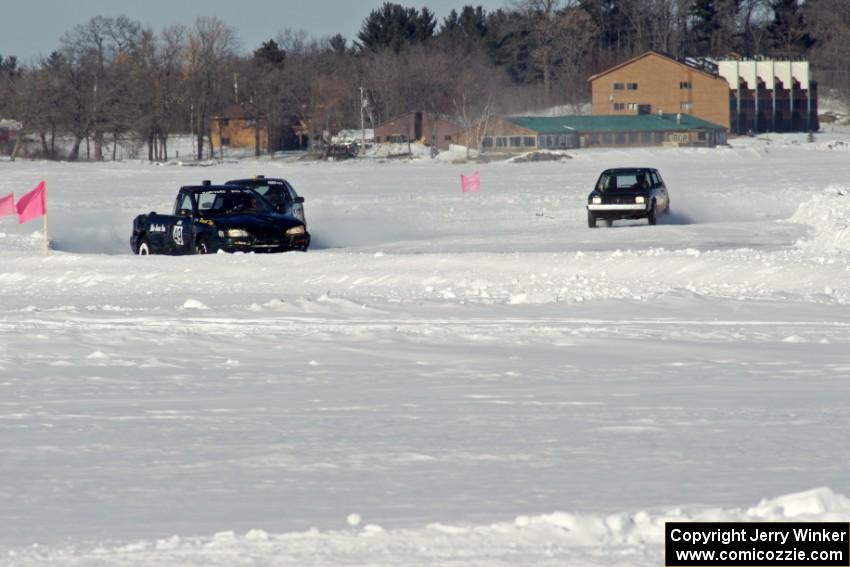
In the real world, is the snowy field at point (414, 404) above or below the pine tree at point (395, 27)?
below

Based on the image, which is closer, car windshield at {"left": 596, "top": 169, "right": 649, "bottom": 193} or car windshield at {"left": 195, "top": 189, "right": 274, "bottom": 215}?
car windshield at {"left": 195, "top": 189, "right": 274, "bottom": 215}

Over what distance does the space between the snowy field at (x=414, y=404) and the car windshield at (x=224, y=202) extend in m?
1.95

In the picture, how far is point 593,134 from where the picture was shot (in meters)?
104

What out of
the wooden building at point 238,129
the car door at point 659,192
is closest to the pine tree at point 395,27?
the wooden building at point 238,129

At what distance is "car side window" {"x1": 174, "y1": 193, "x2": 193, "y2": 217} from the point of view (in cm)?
2294

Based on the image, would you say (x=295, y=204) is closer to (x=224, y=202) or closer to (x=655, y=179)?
(x=224, y=202)

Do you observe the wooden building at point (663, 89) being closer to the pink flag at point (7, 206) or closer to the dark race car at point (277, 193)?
the dark race car at point (277, 193)

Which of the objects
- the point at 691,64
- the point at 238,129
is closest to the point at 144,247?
the point at 238,129

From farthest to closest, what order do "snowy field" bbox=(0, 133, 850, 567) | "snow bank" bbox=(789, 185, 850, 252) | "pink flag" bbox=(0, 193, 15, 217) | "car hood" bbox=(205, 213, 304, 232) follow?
1. "pink flag" bbox=(0, 193, 15, 217)
2. "car hood" bbox=(205, 213, 304, 232)
3. "snow bank" bbox=(789, 185, 850, 252)
4. "snowy field" bbox=(0, 133, 850, 567)

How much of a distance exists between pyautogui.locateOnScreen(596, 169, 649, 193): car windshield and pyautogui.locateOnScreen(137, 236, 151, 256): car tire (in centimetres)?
1253

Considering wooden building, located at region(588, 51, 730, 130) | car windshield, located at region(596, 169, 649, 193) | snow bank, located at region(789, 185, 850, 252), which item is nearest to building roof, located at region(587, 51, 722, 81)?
wooden building, located at region(588, 51, 730, 130)

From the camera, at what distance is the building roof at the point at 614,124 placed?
104 metres

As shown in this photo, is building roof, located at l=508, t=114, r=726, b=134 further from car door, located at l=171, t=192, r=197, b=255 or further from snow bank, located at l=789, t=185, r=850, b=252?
car door, located at l=171, t=192, r=197, b=255

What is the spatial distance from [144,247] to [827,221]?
513 inches
